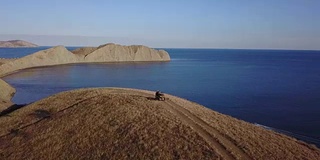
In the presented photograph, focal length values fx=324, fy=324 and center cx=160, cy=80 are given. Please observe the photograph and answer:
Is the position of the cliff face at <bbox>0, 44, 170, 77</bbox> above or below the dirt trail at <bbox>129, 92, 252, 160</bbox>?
below

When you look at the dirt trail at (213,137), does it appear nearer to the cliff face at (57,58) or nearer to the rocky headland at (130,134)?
the rocky headland at (130,134)

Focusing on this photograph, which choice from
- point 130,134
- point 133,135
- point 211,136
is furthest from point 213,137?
point 130,134

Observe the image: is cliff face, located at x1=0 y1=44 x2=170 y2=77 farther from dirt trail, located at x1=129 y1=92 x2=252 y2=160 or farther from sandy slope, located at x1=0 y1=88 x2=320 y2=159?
dirt trail, located at x1=129 y1=92 x2=252 y2=160

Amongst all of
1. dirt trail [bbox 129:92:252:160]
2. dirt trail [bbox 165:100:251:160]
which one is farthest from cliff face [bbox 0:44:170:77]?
dirt trail [bbox 165:100:251:160]

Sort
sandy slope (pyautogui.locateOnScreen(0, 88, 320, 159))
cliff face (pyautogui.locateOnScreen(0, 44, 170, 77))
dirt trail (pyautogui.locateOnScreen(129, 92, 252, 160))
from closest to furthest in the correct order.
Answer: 1. dirt trail (pyautogui.locateOnScreen(129, 92, 252, 160))
2. sandy slope (pyautogui.locateOnScreen(0, 88, 320, 159))
3. cliff face (pyautogui.locateOnScreen(0, 44, 170, 77))

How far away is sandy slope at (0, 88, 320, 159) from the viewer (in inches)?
1022

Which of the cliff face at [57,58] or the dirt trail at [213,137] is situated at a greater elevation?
the dirt trail at [213,137]

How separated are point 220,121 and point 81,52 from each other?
6806 inches

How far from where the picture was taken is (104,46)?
199m

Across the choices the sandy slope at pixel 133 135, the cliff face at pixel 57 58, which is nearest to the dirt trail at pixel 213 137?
the sandy slope at pixel 133 135

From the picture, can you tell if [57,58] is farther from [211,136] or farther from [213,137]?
[213,137]

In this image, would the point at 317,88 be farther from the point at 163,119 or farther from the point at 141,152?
the point at 141,152

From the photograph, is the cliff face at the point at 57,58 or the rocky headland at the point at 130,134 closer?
the rocky headland at the point at 130,134

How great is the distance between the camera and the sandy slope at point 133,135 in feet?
85.1
